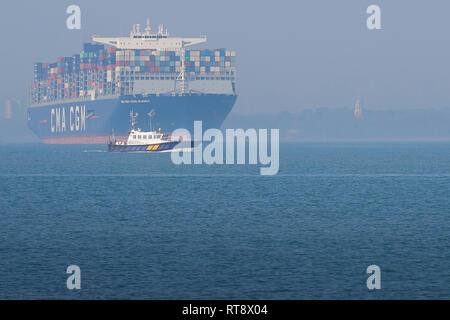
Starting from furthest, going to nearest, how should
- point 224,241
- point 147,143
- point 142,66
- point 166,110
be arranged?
point 142,66 → point 166,110 → point 147,143 → point 224,241

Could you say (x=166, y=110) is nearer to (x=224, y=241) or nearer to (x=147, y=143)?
(x=147, y=143)

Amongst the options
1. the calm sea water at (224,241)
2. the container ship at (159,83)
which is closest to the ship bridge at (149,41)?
the container ship at (159,83)

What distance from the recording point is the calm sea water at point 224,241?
88.8 ft

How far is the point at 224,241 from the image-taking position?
121ft

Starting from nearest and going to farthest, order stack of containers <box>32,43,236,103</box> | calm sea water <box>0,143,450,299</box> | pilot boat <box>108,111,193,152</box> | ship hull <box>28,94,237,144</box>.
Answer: calm sea water <box>0,143,450,299</box> → pilot boat <box>108,111,193,152</box> → ship hull <box>28,94,237,144</box> → stack of containers <box>32,43,236,103</box>

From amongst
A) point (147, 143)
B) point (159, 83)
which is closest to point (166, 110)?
point (159, 83)

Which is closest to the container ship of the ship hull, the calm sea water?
the ship hull

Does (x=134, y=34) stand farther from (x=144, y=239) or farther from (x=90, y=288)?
(x=90, y=288)

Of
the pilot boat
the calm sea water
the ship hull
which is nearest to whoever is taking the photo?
the calm sea water

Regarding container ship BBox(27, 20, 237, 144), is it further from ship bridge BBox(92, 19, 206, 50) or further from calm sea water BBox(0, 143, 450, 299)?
calm sea water BBox(0, 143, 450, 299)

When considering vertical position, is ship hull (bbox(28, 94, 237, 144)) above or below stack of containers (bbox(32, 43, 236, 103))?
below

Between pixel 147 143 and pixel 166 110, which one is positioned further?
pixel 166 110

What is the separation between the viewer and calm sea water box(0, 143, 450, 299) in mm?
27078
